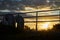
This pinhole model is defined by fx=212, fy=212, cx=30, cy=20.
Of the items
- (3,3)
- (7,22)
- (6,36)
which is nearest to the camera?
(6,36)

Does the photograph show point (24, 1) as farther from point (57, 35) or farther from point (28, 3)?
point (57, 35)

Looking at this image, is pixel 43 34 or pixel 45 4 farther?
pixel 45 4

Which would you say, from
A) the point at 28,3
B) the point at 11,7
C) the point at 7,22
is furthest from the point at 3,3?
the point at 7,22

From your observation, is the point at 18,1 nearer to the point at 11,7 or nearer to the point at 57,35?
the point at 11,7

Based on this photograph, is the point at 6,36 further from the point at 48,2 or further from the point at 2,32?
the point at 48,2

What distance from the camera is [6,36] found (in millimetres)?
4660

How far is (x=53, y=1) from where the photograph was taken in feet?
84.8

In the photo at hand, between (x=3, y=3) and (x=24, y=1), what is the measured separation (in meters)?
2.63

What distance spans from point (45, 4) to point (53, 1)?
105 cm

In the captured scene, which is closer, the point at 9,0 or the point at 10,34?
the point at 10,34

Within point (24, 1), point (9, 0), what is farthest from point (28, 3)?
point (9, 0)

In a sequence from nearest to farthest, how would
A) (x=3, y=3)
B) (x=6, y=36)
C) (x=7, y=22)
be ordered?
(x=6, y=36) → (x=7, y=22) → (x=3, y=3)

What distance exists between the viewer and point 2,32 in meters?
4.80

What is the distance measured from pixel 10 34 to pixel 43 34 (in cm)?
74
